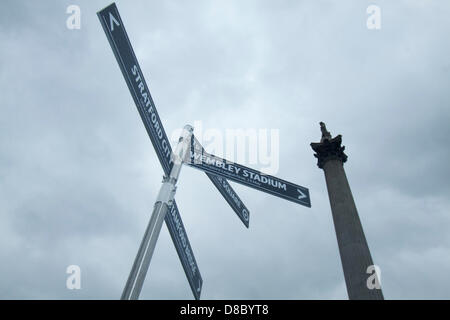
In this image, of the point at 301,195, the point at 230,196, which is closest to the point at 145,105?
the point at 230,196

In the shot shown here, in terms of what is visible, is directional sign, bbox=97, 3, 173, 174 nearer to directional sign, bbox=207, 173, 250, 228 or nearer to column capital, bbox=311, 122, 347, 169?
directional sign, bbox=207, 173, 250, 228

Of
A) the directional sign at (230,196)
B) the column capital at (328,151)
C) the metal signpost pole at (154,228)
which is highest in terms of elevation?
the column capital at (328,151)

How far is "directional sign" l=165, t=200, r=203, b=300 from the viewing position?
4777mm

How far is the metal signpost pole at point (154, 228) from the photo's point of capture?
11.3 feet

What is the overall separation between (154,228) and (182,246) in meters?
1.32

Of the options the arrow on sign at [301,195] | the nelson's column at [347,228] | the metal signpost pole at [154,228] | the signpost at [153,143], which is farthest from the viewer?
the nelson's column at [347,228]

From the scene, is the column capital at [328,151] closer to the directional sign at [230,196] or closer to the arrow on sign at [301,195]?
the arrow on sign at [301,195]

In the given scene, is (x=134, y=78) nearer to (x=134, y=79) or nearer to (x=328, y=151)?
(x=134, y=79)

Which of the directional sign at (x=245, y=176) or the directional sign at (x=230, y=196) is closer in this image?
the directional sign at (x=245, y=176)

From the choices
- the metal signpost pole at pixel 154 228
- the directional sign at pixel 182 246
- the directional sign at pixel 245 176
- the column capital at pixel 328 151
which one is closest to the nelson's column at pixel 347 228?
the column capital at pixel 328 151

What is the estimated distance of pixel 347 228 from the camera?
29.5 feet
